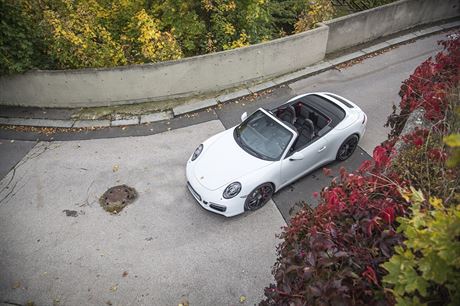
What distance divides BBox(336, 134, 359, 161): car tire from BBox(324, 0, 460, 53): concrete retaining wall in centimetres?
464

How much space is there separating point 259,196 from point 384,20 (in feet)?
27.9

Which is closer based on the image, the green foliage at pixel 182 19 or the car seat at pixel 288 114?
the car seat at pixel 288 114

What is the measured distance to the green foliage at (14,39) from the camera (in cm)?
831

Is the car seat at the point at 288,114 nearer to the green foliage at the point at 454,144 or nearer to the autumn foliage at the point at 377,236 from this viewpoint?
the autumn foliage at the point at 377,236

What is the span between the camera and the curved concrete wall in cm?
891

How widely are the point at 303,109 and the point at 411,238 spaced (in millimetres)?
4940

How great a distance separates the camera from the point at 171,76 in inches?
359

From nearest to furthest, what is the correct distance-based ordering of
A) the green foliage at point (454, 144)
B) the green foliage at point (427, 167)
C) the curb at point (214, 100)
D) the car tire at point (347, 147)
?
the green foliage at point (454, 144), the green foliage at point (427, 167), the car tire at point (347, 147), the curb at point (214, 100)

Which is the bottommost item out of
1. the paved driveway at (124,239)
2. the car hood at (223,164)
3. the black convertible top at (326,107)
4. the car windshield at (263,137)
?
the paved driveway at (124,239)

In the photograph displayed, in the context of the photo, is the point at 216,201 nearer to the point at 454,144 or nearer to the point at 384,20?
the point at 454,144

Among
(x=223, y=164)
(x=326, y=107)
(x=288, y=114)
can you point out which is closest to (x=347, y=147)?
(x=326, y=107)

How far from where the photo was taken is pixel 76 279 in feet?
18.3

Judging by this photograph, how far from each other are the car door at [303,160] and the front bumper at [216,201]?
1.06m

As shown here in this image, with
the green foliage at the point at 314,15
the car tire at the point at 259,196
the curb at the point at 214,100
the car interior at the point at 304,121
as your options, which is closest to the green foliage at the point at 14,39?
the curb at the point at 214,100
